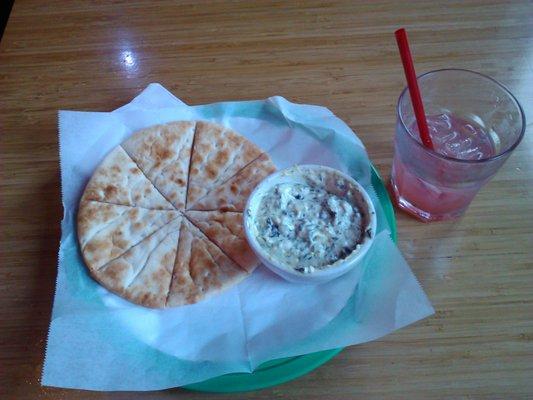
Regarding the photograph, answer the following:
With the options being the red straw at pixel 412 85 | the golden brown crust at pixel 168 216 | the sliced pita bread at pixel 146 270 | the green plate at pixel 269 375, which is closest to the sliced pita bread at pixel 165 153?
the golden brown crust at pixel 168 216

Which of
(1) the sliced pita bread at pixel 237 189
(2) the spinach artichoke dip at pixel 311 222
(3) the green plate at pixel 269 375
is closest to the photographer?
(3) the green plate at pixel 269 375

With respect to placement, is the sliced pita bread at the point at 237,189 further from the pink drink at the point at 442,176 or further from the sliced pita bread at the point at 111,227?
the pink drink at the point at 442,176

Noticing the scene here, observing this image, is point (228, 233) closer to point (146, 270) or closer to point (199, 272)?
point (199, 272)

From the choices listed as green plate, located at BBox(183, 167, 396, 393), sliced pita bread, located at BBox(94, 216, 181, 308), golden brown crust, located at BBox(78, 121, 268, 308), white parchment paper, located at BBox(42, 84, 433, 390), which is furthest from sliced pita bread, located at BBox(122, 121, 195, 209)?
green plate, located at BBox(183, 167, 396, 393)

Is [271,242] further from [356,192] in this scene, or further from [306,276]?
[356,192]

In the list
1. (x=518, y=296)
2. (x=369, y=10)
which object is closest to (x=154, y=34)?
(x=369, y=10)

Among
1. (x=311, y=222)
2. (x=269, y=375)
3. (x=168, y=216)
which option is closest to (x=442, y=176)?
(x=311, y=222)
